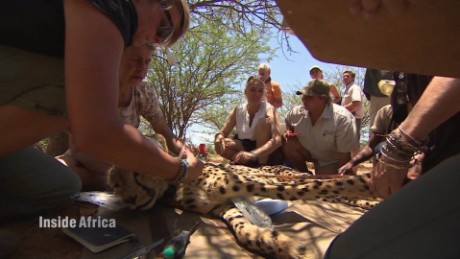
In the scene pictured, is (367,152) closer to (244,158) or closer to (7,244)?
(244,158)

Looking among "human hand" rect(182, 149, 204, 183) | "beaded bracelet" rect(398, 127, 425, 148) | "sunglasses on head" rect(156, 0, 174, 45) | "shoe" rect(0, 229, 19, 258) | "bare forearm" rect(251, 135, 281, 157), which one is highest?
"sunglasses on head" rect(156, 0, 174, 45)

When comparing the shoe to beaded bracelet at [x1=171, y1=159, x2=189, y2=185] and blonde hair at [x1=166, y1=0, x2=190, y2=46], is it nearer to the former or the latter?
beaded bracelet at [x1=171, y1=159, x2=189, y2=185]

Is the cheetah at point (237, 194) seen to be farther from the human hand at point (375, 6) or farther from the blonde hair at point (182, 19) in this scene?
the human hand at point (375, 6)

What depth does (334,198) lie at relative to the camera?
3361 mm

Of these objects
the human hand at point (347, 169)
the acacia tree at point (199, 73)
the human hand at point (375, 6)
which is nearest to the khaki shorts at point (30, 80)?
the human hand at point (375, 6)

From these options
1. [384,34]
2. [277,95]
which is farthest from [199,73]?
[384,34]

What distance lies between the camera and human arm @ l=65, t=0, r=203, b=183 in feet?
4.59

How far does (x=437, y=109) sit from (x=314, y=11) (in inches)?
31.9

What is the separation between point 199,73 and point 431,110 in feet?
33.9

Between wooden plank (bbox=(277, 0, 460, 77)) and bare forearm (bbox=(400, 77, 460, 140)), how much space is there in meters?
0.41

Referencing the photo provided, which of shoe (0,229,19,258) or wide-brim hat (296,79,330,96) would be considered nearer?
shoe (0,229,19,258)

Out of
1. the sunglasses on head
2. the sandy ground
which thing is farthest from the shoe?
the sunglasses on head

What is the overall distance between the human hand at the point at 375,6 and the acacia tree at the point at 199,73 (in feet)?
32.6

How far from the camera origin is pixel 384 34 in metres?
0.88
